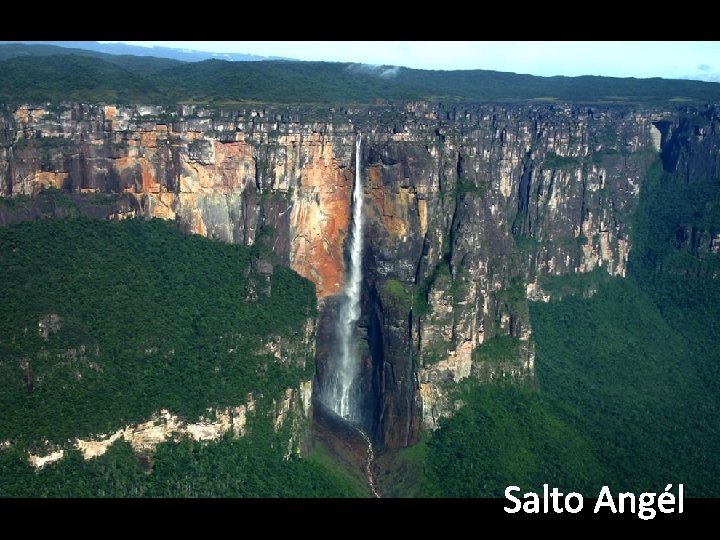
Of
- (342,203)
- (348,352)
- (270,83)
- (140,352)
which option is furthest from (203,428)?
(270,83)

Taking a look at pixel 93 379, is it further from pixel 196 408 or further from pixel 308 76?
pixel 308 76

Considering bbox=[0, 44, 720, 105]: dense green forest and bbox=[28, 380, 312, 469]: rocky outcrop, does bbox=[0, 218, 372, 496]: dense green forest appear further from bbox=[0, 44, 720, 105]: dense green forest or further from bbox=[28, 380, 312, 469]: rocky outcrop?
bbox=[0, 44, 720, 105]: dense green forest

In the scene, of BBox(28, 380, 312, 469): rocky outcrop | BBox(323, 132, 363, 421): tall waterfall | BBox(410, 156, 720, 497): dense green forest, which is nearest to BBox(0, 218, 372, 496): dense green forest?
BBox(28, 380, 312, 469): rocky outcrop

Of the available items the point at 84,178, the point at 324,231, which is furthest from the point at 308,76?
the point at 84,178

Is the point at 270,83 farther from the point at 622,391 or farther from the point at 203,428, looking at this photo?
the point at 203,428

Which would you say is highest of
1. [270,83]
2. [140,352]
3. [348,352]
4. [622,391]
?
[270,83]
